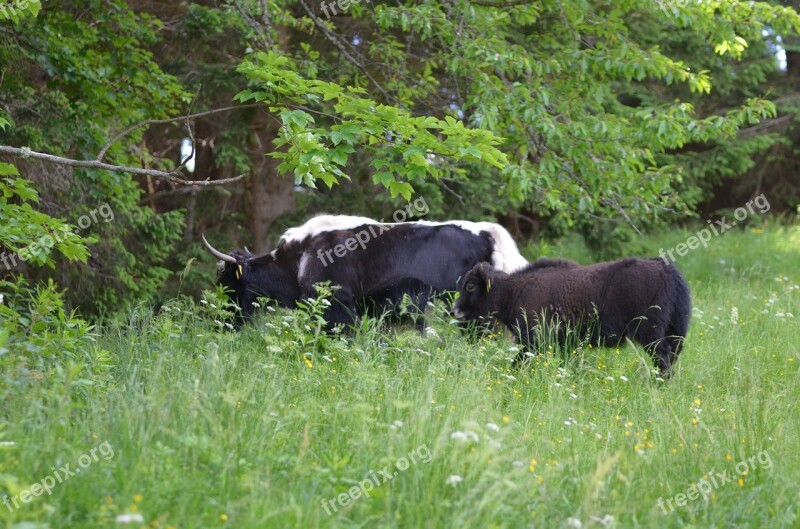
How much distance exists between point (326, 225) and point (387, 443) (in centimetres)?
508

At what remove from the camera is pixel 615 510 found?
14.2 feet

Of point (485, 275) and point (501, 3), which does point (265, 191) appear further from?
point (485, 275)

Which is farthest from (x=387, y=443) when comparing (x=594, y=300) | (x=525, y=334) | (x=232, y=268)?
(x=232, y=268)

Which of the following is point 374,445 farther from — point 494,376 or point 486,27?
point 486,27

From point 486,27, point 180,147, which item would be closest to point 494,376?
point 486,27

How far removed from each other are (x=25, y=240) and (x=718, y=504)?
4.81 metres

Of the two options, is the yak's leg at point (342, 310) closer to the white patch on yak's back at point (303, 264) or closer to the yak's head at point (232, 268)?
the white patch on yak's back at point (303, 264)

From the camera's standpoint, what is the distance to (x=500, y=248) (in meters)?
9.21
